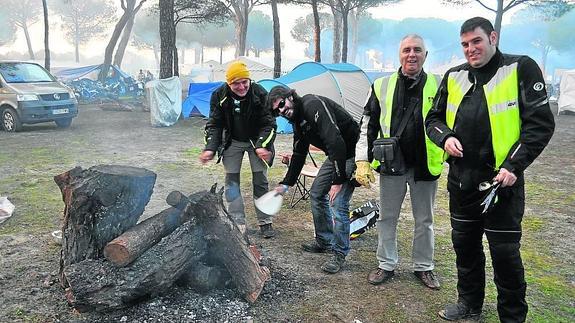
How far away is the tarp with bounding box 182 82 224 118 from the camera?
531 inches

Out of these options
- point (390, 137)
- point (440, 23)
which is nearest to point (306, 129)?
point (390, 137)

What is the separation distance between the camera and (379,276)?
3.54 metres

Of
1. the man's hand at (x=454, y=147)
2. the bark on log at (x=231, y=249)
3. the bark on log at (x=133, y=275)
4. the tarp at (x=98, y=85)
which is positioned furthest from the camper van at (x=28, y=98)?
the man's hand at (x=454, y=147)

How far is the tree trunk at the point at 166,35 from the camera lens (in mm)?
13391

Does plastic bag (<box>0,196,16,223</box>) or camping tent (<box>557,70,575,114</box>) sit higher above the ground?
camping tent (<box>557,70,575,114</box>)

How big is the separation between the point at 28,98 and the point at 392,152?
10.5m

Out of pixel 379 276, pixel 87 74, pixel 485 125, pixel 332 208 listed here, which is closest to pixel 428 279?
pixel 379 276

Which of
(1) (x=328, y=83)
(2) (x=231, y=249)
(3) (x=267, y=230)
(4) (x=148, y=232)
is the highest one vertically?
(1) (x=328, y=83)

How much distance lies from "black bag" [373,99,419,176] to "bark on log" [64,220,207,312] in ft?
4.96

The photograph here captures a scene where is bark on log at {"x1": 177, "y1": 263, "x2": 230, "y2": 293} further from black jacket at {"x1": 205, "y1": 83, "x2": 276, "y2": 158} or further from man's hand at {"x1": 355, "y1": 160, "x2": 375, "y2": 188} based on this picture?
A: black jacket at {"x1": 205, "y1": 83, "x2": 276, "y2": 158}

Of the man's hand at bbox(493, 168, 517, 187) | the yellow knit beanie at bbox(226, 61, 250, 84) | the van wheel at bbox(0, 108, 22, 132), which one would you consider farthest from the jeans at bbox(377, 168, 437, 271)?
the van wheel at bbox(0, 108, 22, 132)

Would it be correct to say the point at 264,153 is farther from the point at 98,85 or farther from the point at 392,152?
the point at 98,85

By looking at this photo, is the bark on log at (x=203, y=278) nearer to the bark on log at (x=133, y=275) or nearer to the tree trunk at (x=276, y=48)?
the bark on log at (x=133, y=275)

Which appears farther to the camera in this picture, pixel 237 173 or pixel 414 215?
pixel 237 173
